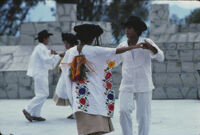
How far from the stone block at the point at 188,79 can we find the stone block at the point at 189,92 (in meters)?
0.13

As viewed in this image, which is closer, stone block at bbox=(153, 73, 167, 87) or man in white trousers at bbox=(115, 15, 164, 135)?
man in white trousers at bbox=(115, 15, 164, 135)

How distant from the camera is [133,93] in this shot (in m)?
4.89

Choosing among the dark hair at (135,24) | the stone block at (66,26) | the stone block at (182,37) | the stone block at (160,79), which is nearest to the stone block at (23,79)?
the stone block at (66,26)

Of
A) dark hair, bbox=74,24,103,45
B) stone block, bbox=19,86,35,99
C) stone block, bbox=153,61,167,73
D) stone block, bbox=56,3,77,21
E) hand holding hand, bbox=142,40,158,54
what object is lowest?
stone block, bbox=19,86,35,99

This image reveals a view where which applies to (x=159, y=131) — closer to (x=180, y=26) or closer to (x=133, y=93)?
(x=133, y=93)

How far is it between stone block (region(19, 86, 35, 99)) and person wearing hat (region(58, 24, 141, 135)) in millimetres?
7387

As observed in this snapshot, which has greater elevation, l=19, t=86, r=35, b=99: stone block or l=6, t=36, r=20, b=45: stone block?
l=6, t=36, r=20, b=45: stone block

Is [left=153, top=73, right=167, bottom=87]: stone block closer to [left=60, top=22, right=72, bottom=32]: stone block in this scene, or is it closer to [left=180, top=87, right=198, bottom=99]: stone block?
[left=180, top=87, right=198, bottom=99]: stone block

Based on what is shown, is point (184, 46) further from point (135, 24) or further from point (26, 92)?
point (135, 24)

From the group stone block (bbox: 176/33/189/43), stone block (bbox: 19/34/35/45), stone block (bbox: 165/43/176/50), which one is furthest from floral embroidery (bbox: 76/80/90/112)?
stone block (bbox: 176/33/189/43)

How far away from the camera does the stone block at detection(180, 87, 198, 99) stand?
416 inches

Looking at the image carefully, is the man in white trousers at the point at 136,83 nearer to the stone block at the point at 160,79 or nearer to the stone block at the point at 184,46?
the stone block at the point at 160,79

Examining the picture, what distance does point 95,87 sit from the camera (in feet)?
14.0

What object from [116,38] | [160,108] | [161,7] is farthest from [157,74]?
[116,38]
